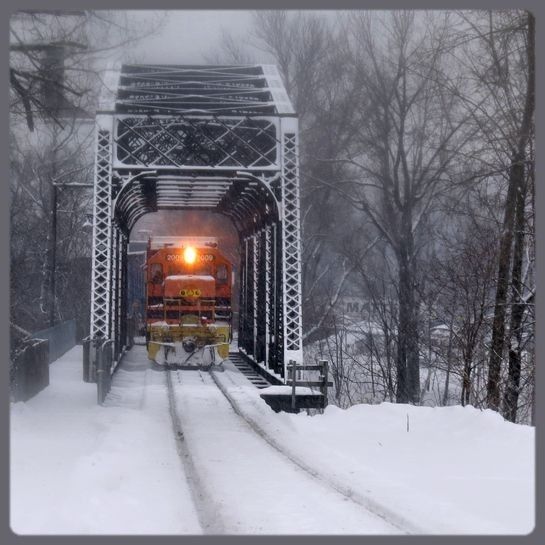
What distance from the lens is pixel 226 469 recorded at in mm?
11656

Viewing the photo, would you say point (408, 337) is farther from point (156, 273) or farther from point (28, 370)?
point (28, 370)

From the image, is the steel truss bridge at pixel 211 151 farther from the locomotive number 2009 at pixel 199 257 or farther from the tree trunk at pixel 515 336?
the tree trunk at pixel 515 336

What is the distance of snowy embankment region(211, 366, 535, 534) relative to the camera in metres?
8.70

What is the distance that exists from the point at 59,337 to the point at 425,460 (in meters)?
17.6

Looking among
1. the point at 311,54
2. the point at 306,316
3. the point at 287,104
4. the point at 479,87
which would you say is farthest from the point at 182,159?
the point at 306,316

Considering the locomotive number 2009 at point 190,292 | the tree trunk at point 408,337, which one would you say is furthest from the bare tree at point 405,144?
the locomotive number 2009 at point 190,292

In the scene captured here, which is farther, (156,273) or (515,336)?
(156,273)

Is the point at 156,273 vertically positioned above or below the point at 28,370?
above

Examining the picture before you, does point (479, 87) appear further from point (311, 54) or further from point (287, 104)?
point (287, 104)

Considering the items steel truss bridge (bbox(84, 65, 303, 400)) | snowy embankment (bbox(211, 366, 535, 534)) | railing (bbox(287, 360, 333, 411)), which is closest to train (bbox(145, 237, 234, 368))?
steel truss bridge (bbox(84, 65, 303, 400))

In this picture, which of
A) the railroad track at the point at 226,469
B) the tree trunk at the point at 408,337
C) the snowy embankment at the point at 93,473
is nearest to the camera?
the snowy embankment at the point at 93,473

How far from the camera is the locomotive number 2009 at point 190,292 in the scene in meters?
26.4

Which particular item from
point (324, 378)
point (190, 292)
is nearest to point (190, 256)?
point (190, 292)

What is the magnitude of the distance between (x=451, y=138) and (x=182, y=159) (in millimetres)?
8810
